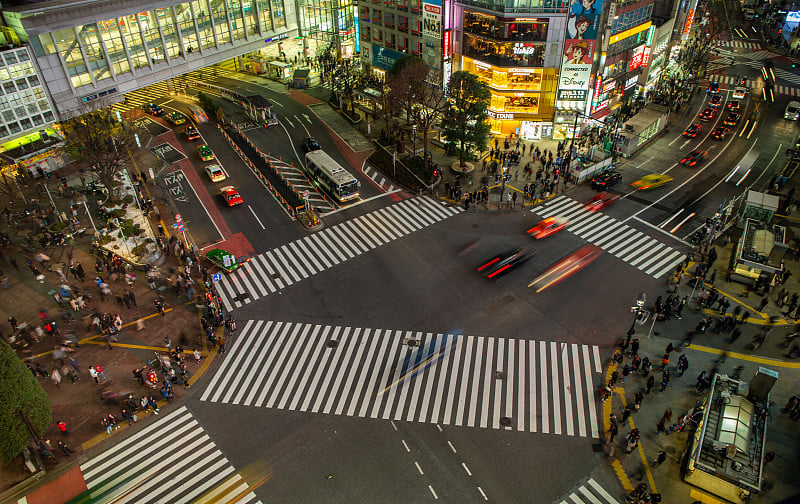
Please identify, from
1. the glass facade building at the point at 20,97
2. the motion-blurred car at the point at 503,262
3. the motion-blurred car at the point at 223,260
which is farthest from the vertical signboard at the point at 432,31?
the glass facade building at the point at 20,97

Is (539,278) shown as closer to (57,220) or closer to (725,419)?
(725,419)

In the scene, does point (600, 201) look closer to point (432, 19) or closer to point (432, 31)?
point (432, 31)

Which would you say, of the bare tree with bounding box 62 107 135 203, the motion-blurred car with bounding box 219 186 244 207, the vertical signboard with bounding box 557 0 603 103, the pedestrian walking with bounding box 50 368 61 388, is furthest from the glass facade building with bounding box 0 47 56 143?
the vertical signboard with bounding box 557 0 603 103

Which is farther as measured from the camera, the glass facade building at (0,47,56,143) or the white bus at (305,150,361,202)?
the white bus at (305,150,361,202)

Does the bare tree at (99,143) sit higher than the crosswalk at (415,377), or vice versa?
the bare tree at (99,143)

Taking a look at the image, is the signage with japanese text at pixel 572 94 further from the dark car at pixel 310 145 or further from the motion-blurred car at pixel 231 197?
the motion-blurred car at pixel 231 197

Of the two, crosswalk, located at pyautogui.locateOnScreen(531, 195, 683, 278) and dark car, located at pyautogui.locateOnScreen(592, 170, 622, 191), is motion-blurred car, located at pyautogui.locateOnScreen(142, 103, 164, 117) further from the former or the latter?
dark car, located at pyautogui.locateOnScreen(592, 170, 622, 191)

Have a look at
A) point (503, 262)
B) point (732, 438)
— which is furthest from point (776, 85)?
point (732, 438)
